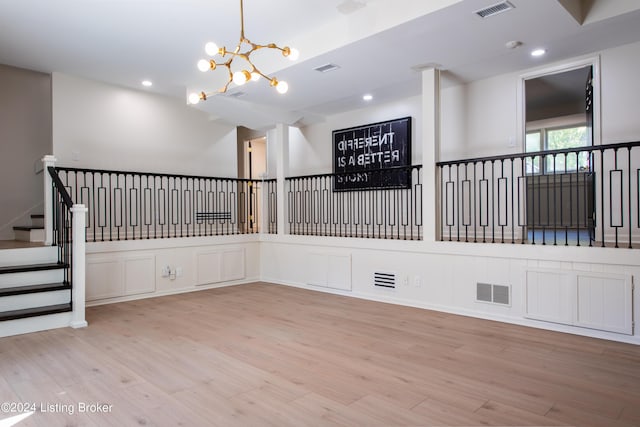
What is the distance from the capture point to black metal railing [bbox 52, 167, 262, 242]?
22.4 feet

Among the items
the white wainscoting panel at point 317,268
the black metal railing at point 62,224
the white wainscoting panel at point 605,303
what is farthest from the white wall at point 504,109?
the black metal railing at point 62,224

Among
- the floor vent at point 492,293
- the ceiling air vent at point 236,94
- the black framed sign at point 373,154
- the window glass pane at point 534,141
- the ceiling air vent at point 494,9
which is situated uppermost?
the ceiling air vent at point 236,94

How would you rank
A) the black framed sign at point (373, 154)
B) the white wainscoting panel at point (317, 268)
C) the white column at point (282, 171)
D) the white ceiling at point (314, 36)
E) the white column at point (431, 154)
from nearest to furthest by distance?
the white ceiling at point (314, 36) < the white column at point (431, 154) < the white wainscoting panel at point (317, 268) < the black framed sign at point (373, 154) < the white column at point (282, 171)

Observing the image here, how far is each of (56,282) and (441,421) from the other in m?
4.74

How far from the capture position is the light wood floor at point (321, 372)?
8.39 feet

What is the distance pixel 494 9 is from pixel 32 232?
270 inches

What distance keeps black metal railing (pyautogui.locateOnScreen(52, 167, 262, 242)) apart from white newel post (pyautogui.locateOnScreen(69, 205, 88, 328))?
1.77 metres

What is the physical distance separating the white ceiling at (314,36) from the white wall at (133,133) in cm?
51

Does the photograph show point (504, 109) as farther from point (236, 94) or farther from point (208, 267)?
point (208, 267)

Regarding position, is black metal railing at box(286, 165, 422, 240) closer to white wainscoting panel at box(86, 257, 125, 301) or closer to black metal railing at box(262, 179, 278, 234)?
black metal railing at box(262, 179, 278, 234)

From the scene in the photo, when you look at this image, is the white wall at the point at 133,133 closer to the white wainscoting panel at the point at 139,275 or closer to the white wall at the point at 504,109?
the white wainscoting panel at the point at 139,275

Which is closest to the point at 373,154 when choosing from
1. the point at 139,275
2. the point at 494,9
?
the point at 494,9

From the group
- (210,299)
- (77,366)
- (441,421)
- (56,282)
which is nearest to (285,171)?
(210,299)

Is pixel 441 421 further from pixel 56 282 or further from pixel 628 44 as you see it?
pixel 628 44
